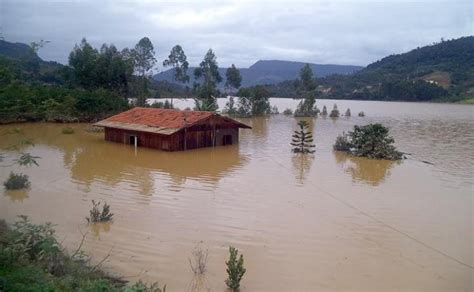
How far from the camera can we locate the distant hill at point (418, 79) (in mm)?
90875

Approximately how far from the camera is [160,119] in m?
24.4

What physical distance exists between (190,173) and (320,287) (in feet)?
34.6

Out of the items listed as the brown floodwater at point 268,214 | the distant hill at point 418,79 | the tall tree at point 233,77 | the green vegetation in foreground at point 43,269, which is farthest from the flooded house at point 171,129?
the distant hill at point 418,79

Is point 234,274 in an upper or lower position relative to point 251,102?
lower

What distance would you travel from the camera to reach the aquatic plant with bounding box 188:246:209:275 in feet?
27.9

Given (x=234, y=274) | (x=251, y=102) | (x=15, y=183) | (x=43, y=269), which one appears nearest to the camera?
(x=43, y=269)

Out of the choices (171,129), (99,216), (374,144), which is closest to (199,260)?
(99,216)

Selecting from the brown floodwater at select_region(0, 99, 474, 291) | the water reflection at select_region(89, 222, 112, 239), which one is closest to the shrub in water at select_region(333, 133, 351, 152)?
the brown floodwater at select_region(0, 99, 474, 291)

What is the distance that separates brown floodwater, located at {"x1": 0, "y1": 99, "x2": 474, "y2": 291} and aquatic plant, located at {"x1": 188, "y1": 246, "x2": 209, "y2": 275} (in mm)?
119

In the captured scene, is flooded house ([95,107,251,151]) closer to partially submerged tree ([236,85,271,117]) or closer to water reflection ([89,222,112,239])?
water reflection ([89,222,112,239])

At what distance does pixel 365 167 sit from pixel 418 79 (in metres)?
88.8

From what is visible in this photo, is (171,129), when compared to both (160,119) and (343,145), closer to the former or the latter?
(160,119)

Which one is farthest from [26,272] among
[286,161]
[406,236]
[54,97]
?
[54,97]

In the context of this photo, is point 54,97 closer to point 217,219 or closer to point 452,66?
point 217,219
